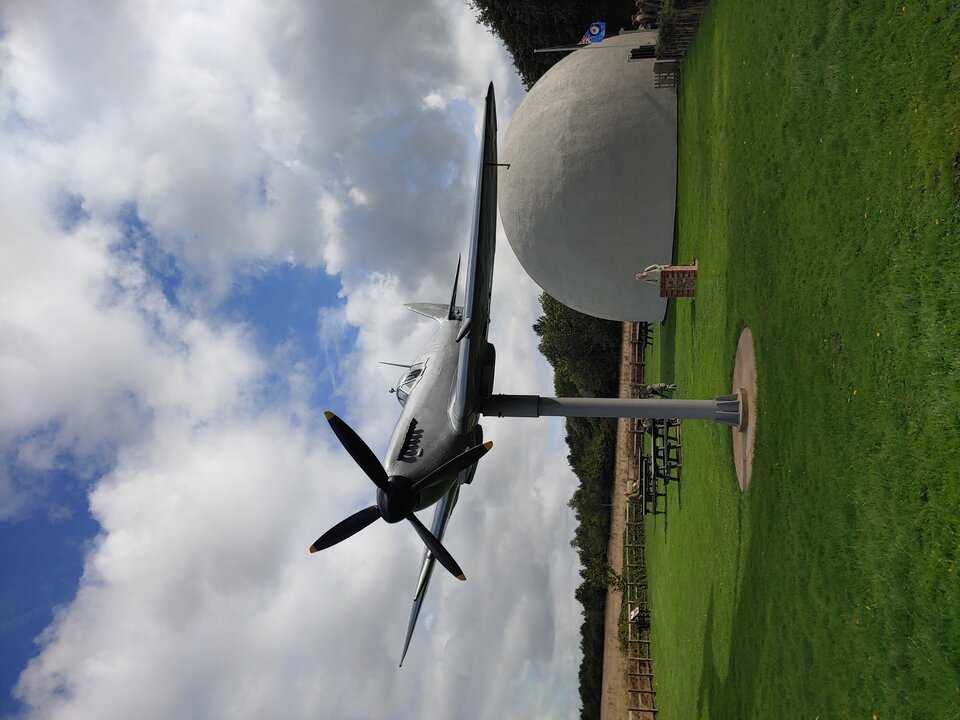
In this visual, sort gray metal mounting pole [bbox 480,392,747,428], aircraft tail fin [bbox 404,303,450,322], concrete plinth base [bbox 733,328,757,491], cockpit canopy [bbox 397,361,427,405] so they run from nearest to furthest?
concrete plinth base [bbox 733,328,757,491], gray metal mounting pole [bbox 480,392,747,428], cockpit canopy [bbox 397,361,427,405], aircraft tail fin [bbox 404,303,450,322]

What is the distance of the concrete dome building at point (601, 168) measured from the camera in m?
23.1

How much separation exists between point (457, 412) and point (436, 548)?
3.13 metres

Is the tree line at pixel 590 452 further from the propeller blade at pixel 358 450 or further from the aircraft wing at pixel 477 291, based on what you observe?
the propeller blade at pixel 358 450

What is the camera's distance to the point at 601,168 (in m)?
23.0

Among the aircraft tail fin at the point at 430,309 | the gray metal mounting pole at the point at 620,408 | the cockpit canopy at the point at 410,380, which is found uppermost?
the aircraft tail fin at the point at 430,309

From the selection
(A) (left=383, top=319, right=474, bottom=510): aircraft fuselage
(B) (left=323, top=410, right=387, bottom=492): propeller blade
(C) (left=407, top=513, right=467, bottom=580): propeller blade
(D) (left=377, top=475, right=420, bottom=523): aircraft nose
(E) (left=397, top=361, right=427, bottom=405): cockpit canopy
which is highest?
(E) (left=397, top=361, right=427, bottom=405): cockpit canopy

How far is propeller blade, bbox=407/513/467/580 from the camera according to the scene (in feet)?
40.0

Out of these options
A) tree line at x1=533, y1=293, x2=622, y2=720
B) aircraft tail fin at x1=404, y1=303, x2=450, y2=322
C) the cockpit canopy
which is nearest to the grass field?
the cockpit canopy

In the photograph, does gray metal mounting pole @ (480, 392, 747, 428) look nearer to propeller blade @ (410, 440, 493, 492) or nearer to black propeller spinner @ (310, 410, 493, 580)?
propeller blade @ (410, 440, 493, 492)

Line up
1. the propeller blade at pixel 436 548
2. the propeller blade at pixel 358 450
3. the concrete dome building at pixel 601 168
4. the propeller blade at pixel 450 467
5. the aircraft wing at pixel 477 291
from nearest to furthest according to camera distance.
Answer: the propeller blade at pixel 358 450
the propeller blade at pixel 436 548
the propeller blade at pixel 450 467
the aircraft wing at pixel 477 291
the concrete dome building at pixel 601 168

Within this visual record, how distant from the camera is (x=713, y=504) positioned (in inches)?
696

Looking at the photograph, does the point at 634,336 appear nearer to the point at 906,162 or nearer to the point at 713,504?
the point at 713,504

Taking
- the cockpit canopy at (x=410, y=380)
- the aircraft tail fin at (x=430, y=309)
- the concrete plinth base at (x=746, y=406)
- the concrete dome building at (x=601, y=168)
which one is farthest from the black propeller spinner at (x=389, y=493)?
the aircraft tail fin at (x=430, y=309)

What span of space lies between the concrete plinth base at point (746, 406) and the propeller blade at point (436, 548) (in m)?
7.24
